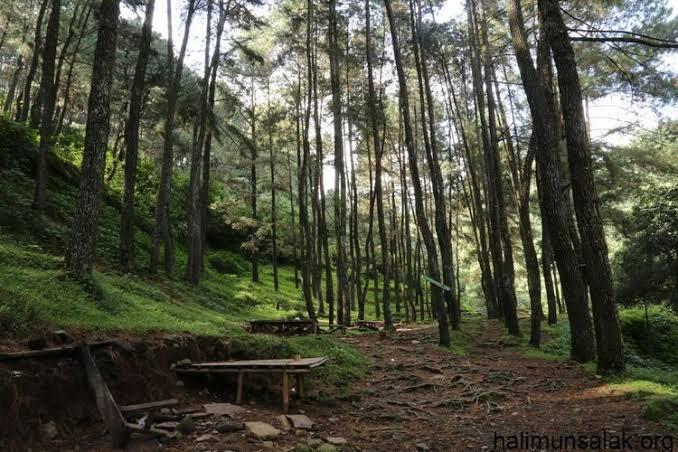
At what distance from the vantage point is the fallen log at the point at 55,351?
15.2ft

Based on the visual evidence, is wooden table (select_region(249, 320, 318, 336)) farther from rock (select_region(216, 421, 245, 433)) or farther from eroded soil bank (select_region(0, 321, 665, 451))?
rock (select_region(216, 421, 245, 433))

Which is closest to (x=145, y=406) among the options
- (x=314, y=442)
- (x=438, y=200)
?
(x=314, y=442)

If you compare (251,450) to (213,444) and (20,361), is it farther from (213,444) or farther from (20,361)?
(20,361)

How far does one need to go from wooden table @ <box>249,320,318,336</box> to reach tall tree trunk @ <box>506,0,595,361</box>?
7124mm

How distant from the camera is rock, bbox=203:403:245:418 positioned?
5992mm

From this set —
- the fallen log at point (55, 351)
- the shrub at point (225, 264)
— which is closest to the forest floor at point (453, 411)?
the fallen log at point (55, 351)

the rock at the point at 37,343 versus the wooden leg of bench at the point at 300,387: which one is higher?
the rock at the point at 37,343

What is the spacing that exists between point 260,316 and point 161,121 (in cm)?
996

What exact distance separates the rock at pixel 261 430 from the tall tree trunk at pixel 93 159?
434 cm

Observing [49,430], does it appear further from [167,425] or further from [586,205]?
[586,205]

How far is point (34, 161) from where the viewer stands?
655 inches

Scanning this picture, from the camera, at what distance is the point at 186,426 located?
5.24 m

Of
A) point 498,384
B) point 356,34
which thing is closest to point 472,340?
point 498,384

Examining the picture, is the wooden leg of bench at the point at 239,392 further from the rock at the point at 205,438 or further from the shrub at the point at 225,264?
the shrub at the point at 225,264
